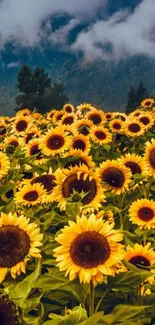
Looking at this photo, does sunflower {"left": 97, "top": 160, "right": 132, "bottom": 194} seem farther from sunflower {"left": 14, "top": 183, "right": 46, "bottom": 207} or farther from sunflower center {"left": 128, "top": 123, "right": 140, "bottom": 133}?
sunflower center {"left": 128, "top": 123, "right": 140, "bottom": 133}

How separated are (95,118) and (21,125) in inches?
50.8

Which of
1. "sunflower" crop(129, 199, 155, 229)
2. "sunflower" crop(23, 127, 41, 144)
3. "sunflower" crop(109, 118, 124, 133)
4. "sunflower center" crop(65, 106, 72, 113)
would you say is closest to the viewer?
"sunflower" crop(129, 199, 155, 229)

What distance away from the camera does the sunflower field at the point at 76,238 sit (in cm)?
287

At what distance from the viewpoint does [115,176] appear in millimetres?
5109

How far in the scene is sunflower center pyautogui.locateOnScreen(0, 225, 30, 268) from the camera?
9.95 feet

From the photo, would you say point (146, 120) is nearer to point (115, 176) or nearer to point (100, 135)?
point (100, 135)

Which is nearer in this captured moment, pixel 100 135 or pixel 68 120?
pixel 100 135

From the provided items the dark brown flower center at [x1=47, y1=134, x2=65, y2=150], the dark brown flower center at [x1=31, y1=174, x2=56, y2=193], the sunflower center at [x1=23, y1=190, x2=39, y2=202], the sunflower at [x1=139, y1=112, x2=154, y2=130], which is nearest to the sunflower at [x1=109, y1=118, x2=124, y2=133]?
the sunflower at [x1=139, y1=112, x2=154, y2=130]

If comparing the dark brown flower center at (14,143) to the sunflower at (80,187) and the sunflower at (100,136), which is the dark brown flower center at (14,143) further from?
the sunflower at (80,187)

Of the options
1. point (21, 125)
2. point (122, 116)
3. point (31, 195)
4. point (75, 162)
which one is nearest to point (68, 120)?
point (21, 125)

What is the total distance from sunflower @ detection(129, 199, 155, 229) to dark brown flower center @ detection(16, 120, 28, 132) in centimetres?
429

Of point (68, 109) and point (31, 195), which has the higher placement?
point (68, 109)

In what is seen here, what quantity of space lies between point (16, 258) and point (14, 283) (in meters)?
0.19

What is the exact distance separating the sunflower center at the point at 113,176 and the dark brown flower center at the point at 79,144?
4.11ft
